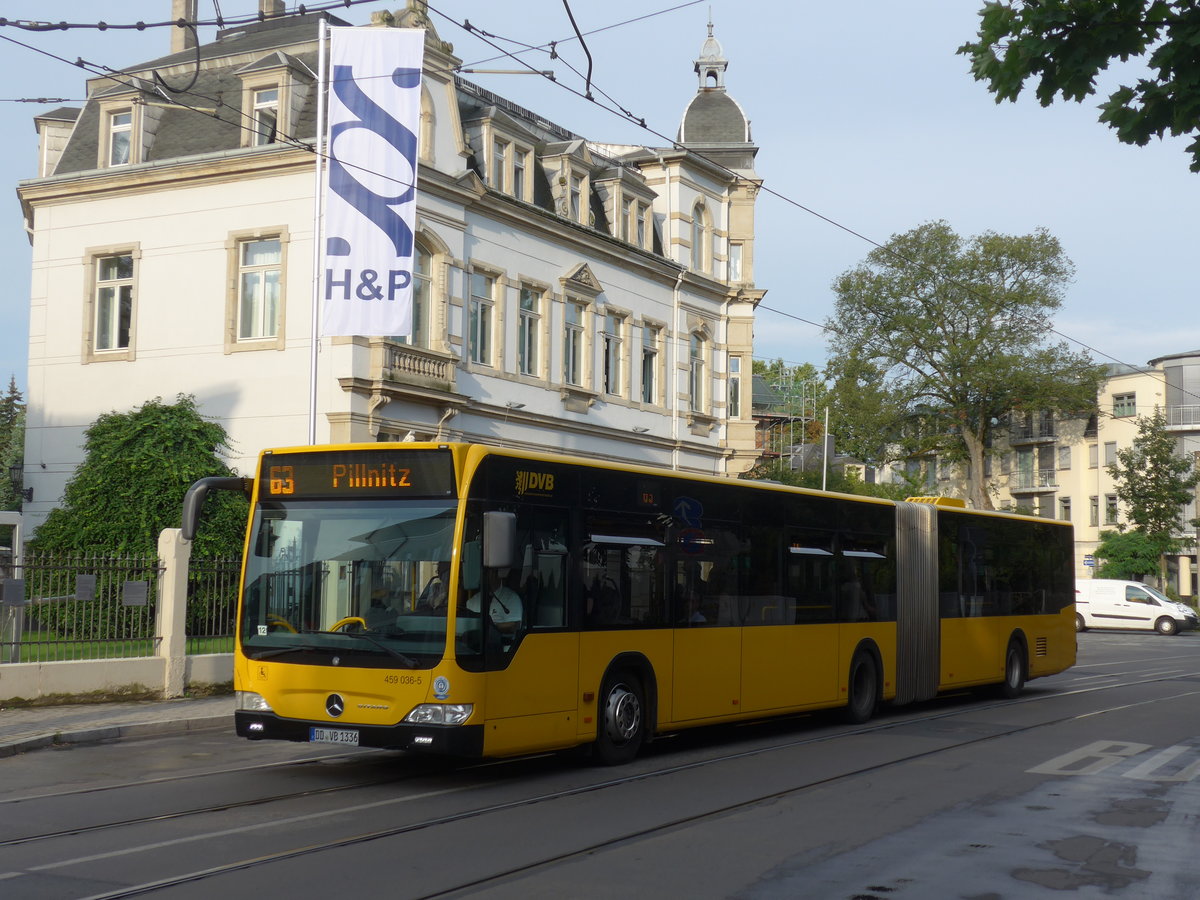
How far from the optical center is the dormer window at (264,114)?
2825 centimetres

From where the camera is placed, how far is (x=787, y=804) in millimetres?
10648

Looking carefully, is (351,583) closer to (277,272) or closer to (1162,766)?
(1162,766)

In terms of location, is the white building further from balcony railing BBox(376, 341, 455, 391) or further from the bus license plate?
the bus license plate

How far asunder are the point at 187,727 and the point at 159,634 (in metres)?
2.66

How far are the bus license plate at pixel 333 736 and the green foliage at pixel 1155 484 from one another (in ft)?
187

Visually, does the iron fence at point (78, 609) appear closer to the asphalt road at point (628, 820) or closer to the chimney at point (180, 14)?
the asphalt road at point (628, 820)

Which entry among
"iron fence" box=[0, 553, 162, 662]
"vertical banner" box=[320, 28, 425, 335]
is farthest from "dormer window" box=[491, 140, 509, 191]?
"iron fence" box=[0, 553, 162, 662]

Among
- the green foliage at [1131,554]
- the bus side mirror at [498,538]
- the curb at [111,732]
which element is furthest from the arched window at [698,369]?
the green foliage at [1131,554]

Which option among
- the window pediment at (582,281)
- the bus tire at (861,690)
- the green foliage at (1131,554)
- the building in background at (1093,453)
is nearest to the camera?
the bus tire at (861,690)

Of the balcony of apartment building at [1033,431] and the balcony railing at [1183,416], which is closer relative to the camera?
the balcony railing at [1183,416]

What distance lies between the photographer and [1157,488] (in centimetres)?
6219

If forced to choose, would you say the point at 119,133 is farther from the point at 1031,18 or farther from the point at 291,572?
the point at 1031,18

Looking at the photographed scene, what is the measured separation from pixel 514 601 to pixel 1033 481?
243 ft

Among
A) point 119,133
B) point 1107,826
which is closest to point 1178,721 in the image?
point 1107,826
